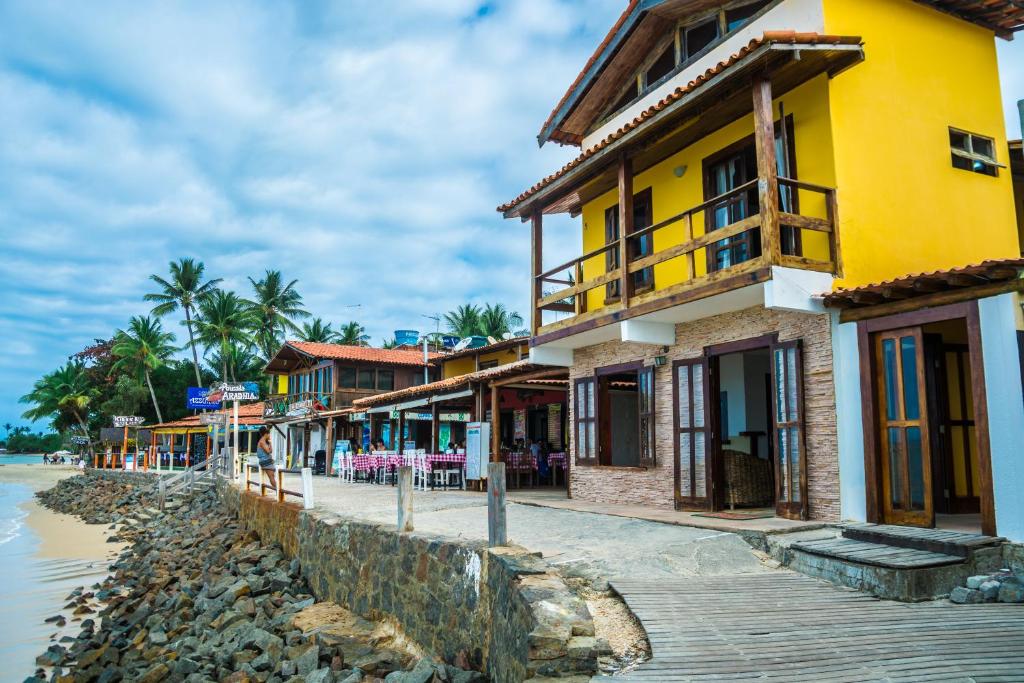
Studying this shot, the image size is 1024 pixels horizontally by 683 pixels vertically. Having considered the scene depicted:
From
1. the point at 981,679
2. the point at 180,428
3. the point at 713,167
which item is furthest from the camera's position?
the point at 180,428

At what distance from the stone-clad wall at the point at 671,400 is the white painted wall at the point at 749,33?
3592 mm

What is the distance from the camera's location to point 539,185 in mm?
12547

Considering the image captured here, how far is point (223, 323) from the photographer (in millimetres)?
48219

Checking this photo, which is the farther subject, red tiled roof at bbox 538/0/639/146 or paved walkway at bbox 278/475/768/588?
red tiled roof at bbox 538/0/639/146

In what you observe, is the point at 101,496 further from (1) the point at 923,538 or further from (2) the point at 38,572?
(1) the point at 923,538

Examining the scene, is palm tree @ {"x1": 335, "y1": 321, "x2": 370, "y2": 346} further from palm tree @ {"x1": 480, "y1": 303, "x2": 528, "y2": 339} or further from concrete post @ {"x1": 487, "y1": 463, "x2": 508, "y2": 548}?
concrete post @ {"x1": 487, "y1": 463, "x2": 508, "y2": 548}

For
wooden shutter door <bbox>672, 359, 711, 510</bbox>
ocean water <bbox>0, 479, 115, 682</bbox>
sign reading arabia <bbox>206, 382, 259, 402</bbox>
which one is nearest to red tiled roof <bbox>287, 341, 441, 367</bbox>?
ocean water <bbox>0, 479, 115, 682</bbox>

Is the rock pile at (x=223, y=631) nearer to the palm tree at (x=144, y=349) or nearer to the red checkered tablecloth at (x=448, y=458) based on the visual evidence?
the red checkered tablecloth at (x=448, y=458)

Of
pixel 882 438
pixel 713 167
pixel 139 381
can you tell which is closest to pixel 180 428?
pixel 139 381

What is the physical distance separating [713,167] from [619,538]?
18.8ft

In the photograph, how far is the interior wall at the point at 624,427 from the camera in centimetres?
1395

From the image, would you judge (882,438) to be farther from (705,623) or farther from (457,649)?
(457,649)

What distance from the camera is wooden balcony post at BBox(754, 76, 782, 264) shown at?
27.6 ft

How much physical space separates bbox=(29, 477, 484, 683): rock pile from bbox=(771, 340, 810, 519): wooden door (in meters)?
4.52
